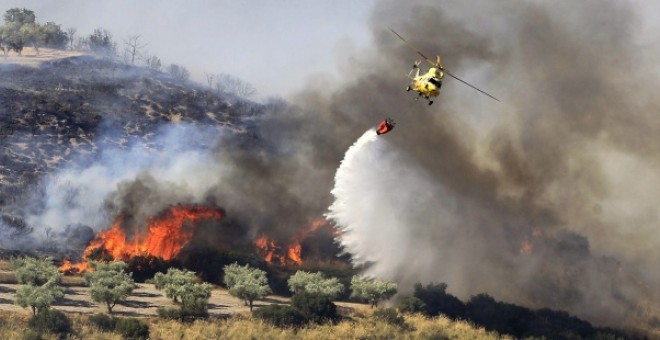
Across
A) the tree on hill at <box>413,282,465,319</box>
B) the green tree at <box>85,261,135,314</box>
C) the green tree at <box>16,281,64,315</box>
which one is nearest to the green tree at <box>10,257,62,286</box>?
the green tree at <box>85,261,135,314</box>

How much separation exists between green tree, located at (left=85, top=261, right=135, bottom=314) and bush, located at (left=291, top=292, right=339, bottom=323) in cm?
935

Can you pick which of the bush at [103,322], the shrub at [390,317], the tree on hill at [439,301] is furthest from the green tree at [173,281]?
the tree on hill at [439,301]

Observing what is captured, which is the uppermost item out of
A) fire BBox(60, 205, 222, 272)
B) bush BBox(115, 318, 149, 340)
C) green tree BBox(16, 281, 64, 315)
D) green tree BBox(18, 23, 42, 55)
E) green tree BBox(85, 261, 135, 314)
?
green tree BBox(18, 23, 42, 55)

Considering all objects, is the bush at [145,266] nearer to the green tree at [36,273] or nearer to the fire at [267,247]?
the green tree at [36,273]

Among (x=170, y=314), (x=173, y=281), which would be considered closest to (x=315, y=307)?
(x=170, y=314)

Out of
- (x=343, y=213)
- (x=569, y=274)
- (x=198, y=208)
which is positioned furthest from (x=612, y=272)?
(x=198, y=208)

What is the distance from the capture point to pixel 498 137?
6212 cm

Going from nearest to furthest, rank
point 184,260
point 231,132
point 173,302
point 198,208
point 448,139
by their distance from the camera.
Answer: point 173,302
point 184,260
point 198,208
point 448,139
point 231,132

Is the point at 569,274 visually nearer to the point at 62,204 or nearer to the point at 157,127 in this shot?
the point at 62,204

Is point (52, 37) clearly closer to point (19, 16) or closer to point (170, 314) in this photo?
point (19, 16)

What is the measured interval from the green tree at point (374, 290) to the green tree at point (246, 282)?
591 cm

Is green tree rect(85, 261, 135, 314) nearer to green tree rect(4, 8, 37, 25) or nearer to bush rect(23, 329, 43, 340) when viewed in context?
bush rect(23, 329, 43, 340)

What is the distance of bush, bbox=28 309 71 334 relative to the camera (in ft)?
110

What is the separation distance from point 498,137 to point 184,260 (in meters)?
29.0
